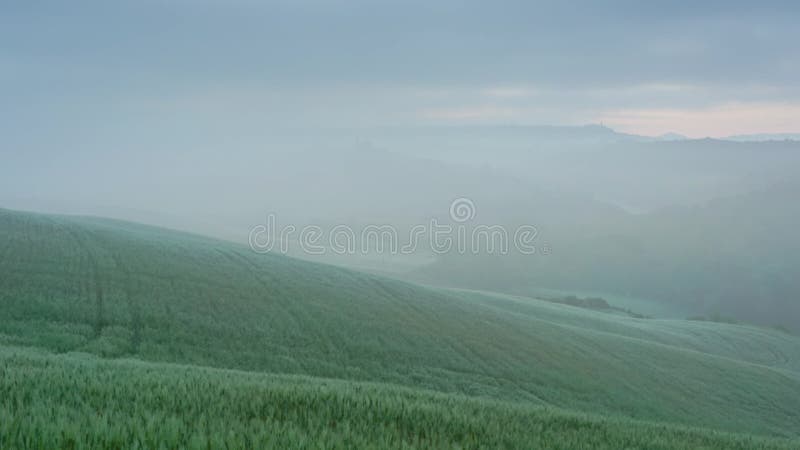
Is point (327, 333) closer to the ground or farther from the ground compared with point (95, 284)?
closer to the ground

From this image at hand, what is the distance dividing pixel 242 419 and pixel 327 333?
16.4 meters

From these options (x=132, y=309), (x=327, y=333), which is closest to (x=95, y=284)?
(x=132, y=309)

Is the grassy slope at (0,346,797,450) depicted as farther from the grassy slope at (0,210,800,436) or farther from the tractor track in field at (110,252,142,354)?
the grassy slope at (0,210,800,436)

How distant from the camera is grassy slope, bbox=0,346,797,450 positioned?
4441 mm

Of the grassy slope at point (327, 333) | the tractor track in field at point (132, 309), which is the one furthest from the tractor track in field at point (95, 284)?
the tractor track in field at point (132, 309)

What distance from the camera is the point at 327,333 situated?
71.6 feet

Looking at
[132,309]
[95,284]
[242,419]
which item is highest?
[242,419]

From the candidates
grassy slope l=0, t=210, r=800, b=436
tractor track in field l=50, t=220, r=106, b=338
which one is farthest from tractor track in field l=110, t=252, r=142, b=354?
tractor track in field l=50, t=220, r=106, b=338

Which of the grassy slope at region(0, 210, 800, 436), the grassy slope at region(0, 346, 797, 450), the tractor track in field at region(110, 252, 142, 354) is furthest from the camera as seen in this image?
the grassy slope at region(0, 210, 800, 436)

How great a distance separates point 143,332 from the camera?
1769cm

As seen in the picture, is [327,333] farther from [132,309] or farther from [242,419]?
[242,419]

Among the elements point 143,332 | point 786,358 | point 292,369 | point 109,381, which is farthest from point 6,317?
point 786,358

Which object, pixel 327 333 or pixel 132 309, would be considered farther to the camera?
pixel 327 333

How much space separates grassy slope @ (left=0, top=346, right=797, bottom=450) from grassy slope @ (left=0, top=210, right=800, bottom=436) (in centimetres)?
935
